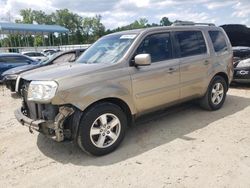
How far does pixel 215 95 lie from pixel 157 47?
2078mm

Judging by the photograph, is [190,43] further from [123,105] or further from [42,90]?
[42,90]

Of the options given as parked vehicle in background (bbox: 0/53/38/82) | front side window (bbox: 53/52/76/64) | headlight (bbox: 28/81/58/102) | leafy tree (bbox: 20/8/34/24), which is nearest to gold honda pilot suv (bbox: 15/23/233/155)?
headlight (bbox: 28/81/58/102)

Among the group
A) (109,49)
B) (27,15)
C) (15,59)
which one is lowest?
(15,59)

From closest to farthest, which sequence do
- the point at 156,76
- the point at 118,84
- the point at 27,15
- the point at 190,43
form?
the point at 118,84 → the point at 156,76 → the point at 190,43 → the point at 27,15

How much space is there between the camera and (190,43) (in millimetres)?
5586

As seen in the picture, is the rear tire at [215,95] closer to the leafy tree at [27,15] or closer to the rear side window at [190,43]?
the rear side window at [190,43]

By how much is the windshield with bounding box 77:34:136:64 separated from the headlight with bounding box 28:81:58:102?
1.14 m

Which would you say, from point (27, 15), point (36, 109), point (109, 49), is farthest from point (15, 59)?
point (27, 15)

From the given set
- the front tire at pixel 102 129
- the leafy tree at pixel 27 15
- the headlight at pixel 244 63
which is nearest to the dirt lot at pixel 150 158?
the front tire at pixel 102 129

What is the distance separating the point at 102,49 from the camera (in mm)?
5102

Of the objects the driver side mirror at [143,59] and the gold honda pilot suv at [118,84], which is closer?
the gold honda pilot suv at [118,84]

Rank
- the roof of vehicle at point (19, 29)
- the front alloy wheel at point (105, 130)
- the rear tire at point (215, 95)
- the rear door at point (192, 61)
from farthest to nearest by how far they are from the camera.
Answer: the roof of vehicle at point (19, 29) < the rear tire at point (215, 95) < the rear door at point (192, 61) < the front alloy wheel at point (105, 130)

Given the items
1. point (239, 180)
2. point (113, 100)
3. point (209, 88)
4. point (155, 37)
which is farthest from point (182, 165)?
point (209, 88)

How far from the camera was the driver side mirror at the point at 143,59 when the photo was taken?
4.30 meters
